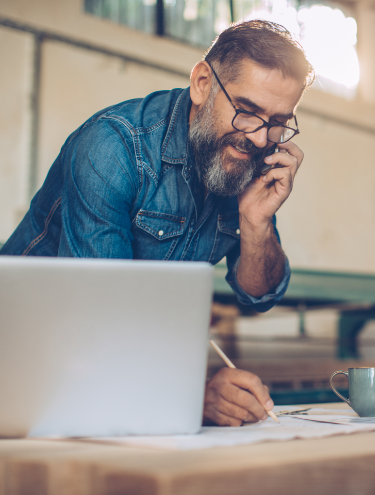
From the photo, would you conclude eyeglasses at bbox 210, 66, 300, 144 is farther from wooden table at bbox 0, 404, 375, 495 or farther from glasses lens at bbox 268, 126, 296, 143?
wooden table at bbox 0, 404, 375, 495

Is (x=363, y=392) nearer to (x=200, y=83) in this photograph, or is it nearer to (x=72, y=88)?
(x=200, y=83)

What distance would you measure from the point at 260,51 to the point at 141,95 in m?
2.93

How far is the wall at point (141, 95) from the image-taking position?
11.2ft

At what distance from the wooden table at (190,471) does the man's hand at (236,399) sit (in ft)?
0.86

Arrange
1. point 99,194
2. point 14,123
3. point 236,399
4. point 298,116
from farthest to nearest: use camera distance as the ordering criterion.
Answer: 1. point 298,116
2. point 14,123
3. point 99,194
4. point 236,399

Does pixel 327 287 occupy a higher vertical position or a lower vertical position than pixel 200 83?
lower

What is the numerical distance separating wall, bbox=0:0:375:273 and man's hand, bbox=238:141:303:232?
2.42 meters

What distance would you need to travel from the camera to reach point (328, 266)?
5.00m

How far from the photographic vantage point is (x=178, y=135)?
1.29 metres

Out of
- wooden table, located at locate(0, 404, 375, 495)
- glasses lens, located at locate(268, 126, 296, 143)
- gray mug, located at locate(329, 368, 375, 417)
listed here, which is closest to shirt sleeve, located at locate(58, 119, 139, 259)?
glasses lens, located at locate(268, 126, 296, 143)

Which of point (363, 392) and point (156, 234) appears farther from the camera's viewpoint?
point (156, 234)

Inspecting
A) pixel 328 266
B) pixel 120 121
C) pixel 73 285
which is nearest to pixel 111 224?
pixel 120 121

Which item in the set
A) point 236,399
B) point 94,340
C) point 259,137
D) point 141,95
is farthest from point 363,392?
point 141,95

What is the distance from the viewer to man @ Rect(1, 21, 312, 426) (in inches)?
46.8
